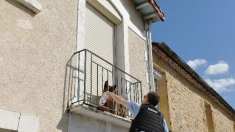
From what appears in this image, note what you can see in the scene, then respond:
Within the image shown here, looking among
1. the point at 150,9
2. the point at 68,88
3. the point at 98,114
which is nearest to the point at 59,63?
the point at 68,88

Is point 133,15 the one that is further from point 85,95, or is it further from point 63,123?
point 63,123

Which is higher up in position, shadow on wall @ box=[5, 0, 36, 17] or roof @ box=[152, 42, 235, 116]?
roof @ box=[152, 42, 235, 116]

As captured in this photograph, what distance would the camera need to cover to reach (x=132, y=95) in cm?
569

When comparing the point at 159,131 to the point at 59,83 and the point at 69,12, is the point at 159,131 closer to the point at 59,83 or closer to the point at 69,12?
the point at 59,83

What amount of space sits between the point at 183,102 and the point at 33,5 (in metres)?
7.60

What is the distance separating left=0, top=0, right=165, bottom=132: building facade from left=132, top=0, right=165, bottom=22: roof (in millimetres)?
908

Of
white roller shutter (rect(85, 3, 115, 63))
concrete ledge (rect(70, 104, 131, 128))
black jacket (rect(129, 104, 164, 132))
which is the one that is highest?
white roller shutter (rect(85, 3, 115, 63))

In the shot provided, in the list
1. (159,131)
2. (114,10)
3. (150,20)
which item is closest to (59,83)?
(159,131)

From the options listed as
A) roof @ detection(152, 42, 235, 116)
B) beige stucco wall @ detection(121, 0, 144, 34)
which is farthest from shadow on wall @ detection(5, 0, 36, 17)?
roof @ detection(152, 42, 235, 116)

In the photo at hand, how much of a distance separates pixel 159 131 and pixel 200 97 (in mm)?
9436

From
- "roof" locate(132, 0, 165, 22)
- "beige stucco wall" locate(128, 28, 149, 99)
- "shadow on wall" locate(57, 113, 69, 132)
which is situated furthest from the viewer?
"roof" locate(132, 0, 165, 22)

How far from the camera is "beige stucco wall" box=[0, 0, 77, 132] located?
334 cm

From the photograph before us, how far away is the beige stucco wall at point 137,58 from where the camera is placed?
6051 mm

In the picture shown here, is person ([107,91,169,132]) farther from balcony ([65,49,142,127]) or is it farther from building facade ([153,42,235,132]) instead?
building facade ([153,42,235,132])
